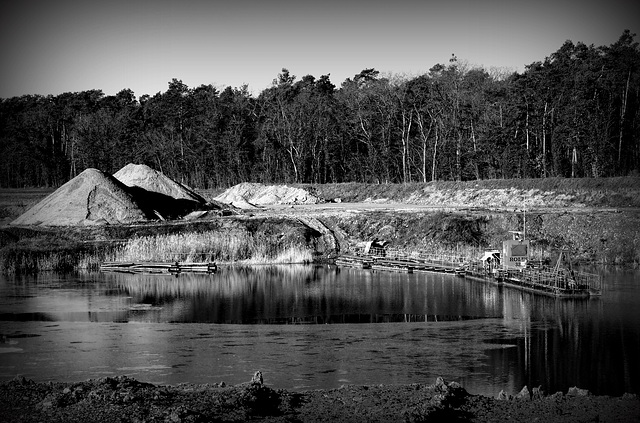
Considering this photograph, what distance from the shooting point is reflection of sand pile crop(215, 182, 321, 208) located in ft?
340

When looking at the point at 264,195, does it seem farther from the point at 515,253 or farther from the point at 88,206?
the point at 515,253

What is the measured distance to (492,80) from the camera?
131m

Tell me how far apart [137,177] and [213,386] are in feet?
235

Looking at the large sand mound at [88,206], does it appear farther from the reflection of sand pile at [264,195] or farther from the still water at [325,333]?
the reflection of sand pile at [264,195]

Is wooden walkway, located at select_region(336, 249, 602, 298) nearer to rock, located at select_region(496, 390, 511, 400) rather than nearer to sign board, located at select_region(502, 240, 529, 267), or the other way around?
sign board, located at select_region(502, 240, 529, 267)

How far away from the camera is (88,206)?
82938 mm

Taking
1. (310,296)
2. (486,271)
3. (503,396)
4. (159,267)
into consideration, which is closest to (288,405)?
(503,396)

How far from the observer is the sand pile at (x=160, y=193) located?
92062mm

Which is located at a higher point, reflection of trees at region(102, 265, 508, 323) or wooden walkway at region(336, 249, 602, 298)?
wooden walkway at region(336, 249, 602, 298)

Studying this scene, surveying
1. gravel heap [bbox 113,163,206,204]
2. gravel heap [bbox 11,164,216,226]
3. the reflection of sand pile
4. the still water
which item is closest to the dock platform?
the still water

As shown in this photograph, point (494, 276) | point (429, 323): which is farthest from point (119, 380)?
point (494, 276)

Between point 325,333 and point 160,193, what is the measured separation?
193 ft

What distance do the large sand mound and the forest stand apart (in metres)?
40.7

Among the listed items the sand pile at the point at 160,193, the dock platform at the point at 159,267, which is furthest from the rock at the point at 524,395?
the sand pile at the point at 160,193
